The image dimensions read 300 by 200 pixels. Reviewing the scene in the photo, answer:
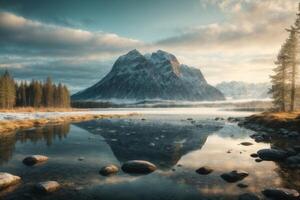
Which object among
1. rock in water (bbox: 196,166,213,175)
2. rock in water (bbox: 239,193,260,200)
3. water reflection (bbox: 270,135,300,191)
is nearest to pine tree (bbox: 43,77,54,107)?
rock in water (bbox: 196,166,213,175)

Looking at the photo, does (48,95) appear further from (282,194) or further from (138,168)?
(282,194)

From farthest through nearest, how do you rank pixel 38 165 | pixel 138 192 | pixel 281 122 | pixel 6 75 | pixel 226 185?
pixel 6 75
pixel 281 122
pixel 38 165
pixel 226 185
pixel 138 192

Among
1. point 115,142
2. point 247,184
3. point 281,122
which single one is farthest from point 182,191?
point 281,122

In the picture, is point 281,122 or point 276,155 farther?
point 281,122

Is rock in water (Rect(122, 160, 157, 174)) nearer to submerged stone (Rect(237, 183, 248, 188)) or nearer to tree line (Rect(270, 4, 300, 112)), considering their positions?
submerged stone (Rect(237, 183, 248, 188))

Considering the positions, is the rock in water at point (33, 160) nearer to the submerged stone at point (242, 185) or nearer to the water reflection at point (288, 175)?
the submerged stone at point (242, 185)

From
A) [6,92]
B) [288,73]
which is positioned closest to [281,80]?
[288,73]

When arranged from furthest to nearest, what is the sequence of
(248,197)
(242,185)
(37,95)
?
(37,95) → (242,185) → (248,197)

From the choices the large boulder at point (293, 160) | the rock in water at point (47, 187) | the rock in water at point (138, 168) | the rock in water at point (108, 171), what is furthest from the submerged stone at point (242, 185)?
the rock in water at point (47, 187)

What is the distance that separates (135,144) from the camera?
35.7 m

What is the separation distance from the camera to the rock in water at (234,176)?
64.6 feet

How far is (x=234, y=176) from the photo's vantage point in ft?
65.6

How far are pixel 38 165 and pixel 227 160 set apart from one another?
1724cm

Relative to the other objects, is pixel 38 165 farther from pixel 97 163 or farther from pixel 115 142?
pixel 115 142
